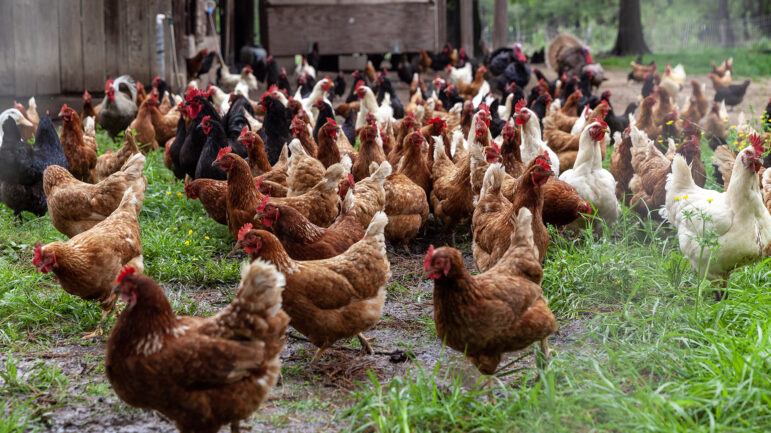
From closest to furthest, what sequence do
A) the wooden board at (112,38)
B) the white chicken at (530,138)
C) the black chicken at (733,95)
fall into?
the white chicken at (530,138) < the wooden board at (112,38) < the black chicken at (733,95)

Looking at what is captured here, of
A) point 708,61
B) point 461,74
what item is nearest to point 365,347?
point 461,74

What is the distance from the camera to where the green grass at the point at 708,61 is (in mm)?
19891

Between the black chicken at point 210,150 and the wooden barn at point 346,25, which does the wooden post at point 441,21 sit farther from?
the black chicken at point 210,150

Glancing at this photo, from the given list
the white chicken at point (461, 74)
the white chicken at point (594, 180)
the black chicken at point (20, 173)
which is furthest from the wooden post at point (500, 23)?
the black chicken at point (20, 173)

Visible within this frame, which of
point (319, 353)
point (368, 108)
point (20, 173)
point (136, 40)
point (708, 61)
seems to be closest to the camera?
point (319, 353)

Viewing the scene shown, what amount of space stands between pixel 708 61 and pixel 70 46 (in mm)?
21378

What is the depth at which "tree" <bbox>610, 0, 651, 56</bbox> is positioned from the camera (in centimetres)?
2605

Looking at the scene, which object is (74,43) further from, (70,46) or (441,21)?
(441,21)

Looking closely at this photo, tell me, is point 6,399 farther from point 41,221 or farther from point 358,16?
point 358,16

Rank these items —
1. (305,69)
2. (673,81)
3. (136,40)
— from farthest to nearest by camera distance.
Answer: (305,69), (673,81), (136,40)

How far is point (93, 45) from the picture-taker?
11430 millimetres

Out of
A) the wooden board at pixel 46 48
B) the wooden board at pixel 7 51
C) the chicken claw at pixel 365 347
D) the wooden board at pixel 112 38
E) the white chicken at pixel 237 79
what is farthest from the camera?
the white chicken at pixel 237 79

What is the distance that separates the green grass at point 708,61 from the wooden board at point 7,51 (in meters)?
Result: 18.1

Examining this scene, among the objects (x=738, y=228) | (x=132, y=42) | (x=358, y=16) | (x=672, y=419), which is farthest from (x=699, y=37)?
(x=672, y=419)
